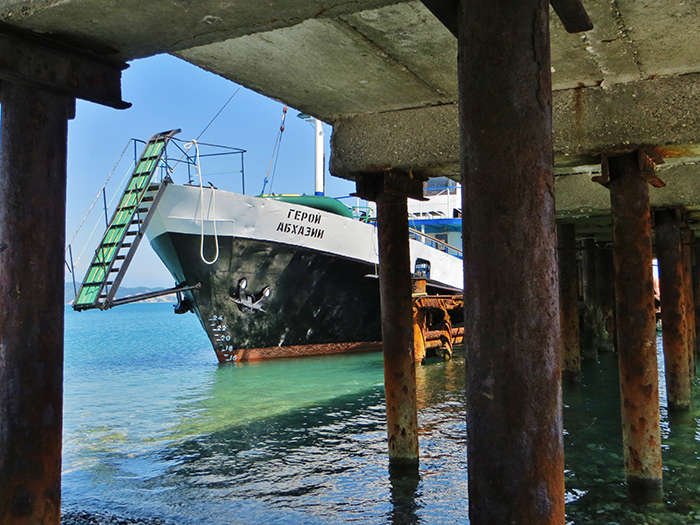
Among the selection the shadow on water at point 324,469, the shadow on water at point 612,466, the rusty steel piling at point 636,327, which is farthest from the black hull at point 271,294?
the rusty steel piling at point 636,327

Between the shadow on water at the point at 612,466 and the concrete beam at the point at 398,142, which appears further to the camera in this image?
the concrete beam at the point at 398,142

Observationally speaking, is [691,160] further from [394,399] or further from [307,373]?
[307,373]

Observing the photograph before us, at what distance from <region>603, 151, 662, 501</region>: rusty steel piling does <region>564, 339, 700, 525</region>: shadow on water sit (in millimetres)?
246

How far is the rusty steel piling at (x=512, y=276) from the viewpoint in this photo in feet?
7.38

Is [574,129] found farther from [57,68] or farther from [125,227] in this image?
[125,227]

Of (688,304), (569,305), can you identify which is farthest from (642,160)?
(688,304)

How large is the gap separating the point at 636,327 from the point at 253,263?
37.8 feet

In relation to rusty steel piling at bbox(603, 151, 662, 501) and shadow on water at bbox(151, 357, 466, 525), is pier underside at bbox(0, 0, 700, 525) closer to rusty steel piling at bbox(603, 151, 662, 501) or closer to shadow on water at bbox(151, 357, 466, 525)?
rusty steel piling at bbox(603, 151, 662, 501)

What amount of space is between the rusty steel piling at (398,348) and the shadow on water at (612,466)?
157cm

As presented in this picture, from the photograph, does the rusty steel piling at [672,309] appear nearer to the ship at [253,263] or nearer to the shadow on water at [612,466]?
the shadow on water at [612,466]

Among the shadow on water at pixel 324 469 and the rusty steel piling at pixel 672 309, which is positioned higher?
the rusty steel piling at pixel 672 309

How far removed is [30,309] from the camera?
11.3 ft

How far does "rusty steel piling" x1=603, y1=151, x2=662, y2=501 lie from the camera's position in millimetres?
5832

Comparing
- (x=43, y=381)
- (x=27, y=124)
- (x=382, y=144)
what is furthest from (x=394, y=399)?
(x=27, y=124)
